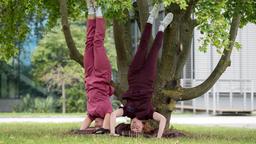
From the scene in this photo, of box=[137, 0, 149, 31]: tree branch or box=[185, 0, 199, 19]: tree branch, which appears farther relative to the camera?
box=[137, 0, 149, 31]: tree branch

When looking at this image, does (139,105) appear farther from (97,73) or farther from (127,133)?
(97,73)

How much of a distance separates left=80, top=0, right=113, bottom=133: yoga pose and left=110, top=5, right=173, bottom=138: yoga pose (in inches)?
25.2

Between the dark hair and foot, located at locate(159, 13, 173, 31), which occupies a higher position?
foot, located at locate(159, 13, 173, 31)

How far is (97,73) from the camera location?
498 inches

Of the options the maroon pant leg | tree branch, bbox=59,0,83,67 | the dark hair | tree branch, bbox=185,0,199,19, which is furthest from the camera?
tree branch, bbox=59,0,83,67

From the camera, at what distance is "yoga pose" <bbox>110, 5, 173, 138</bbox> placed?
38.2 feet

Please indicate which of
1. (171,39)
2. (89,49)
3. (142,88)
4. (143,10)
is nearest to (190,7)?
(171,39)

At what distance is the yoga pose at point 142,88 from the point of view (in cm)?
1163

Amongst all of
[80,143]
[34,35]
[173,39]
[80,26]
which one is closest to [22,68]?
[34,35]

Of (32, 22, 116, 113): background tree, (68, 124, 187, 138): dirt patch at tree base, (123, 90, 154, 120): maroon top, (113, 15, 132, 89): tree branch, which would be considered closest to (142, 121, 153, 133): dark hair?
(68, 124, 187, 138): dirt patch at tree base

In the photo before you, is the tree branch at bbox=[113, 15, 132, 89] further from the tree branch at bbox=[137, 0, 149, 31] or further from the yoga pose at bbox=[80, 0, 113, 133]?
the yoga pose at bbox=[80, 0, 113, 133]

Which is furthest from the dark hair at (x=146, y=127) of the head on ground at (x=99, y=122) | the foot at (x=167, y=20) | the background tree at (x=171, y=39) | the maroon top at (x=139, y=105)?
the foot at (x=167, y=20)

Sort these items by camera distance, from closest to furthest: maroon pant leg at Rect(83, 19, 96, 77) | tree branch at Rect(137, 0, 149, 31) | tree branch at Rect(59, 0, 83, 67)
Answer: maroon pant leg at Rect(83, 19, 96, 77) < tree branch at Rect(59, 0, 83, 67) < tree branch at Rect(137, 0, 149, 31)

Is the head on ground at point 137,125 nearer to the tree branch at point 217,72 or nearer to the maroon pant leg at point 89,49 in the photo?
the maroon pant leg at point 89,49
